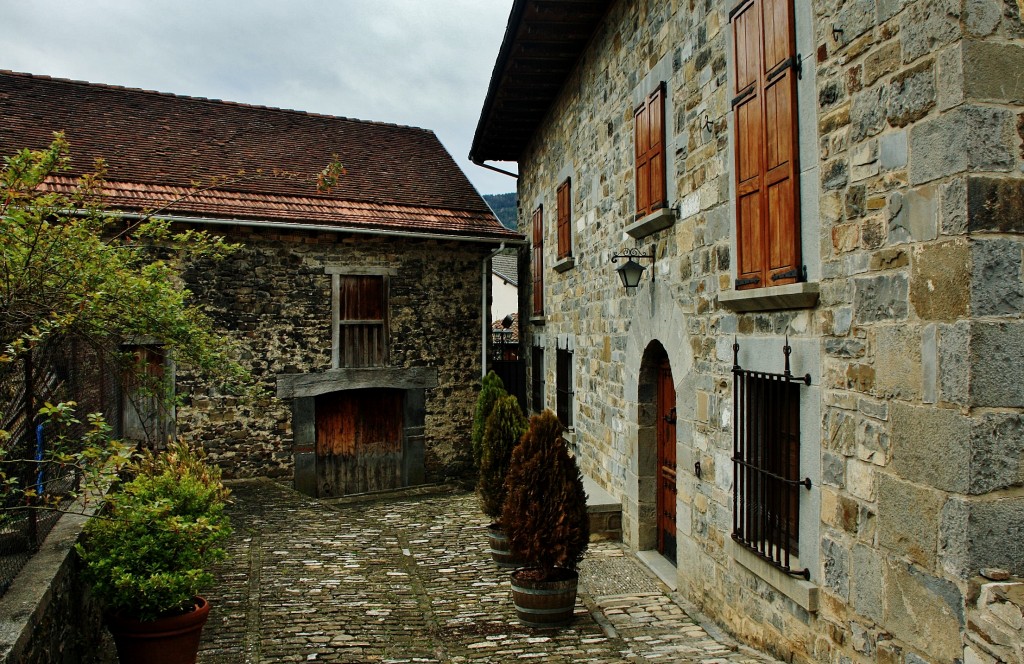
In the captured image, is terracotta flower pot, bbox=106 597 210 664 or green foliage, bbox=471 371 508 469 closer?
terracotta flower pot, bbox=106 597 210 664

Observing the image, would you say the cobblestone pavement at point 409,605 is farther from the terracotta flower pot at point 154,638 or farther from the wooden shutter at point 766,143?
the wooden shutter at point 766,143

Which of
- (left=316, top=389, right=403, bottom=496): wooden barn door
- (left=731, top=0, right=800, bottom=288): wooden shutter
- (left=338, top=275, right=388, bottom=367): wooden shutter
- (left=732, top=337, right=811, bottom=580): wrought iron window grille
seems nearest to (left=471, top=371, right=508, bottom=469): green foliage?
(left=338, top=275, right=388, bottom=367): wooden shutter

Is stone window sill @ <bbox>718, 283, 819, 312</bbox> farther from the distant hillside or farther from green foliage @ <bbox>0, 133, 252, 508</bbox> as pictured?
the distant hillside

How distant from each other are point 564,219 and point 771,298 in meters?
5.76

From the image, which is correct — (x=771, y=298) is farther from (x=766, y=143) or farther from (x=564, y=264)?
(x=564, y=264)

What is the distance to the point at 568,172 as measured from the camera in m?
9.53

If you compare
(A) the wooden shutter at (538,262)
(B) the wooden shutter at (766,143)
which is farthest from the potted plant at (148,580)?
(A) the wooden shutter at (538,262)

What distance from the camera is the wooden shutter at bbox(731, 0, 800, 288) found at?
407cm

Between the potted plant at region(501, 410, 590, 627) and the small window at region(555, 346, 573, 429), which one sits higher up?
the small window at region(555, 346, 573, 429)

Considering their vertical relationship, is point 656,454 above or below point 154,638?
above

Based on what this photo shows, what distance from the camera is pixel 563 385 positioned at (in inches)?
396

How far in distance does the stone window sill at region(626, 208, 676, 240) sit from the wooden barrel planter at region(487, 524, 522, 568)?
311 centimetres

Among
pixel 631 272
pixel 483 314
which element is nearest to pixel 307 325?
pixel 483 314

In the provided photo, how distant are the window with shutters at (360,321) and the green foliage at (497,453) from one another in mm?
3959
